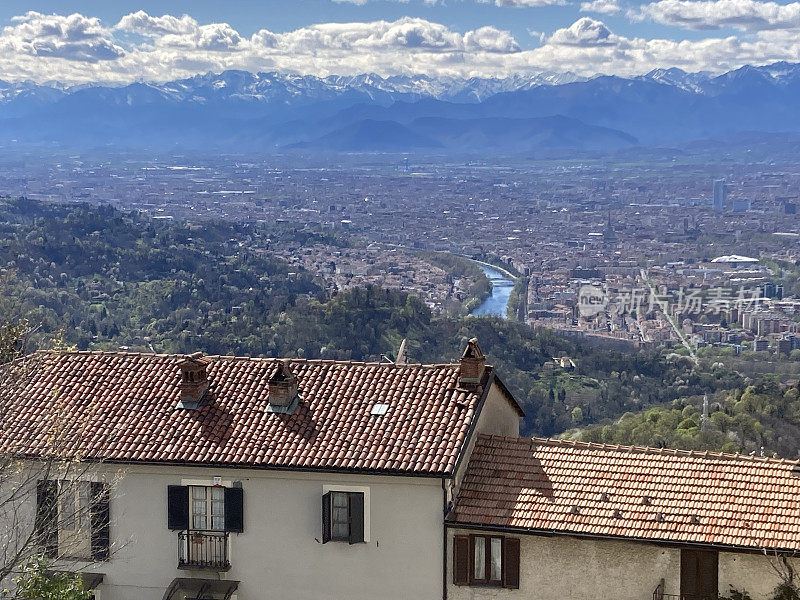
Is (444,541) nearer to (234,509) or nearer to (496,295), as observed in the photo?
(234,509)

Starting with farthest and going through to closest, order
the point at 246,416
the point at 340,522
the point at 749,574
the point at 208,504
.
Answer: the point at 246,416 < the point at 208,504 < the point at 340,522 < the point at 749,574

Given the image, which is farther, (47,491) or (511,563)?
(47,491)

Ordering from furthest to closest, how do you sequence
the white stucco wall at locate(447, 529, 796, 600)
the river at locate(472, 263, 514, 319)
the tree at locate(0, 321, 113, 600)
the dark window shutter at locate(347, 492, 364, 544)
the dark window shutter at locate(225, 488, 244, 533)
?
the river at locate(472, 263, 514, 319) < the dark window shutter at locate(225, 488, 244, 533) < the dark window shutter at locate(347, 492, 364, 544) < the tree at locate(0, 321, 113, 600) < the white stucco wall at locate(447, 529, 796, 600)

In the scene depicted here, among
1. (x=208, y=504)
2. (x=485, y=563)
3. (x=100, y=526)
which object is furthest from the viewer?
(x=100, y=526)

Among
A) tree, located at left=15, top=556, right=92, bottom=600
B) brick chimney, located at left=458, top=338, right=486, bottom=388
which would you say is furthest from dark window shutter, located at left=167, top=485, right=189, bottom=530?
brick chimney, located at left=458, top=338, right=486, bottom=388

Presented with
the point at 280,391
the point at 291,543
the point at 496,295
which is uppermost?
the point at 280,391

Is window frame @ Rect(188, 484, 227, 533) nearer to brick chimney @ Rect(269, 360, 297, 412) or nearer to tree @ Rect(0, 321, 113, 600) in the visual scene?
tree @ Rect(0, 321, 113, 600)

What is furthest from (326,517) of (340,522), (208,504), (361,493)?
(208,504)
